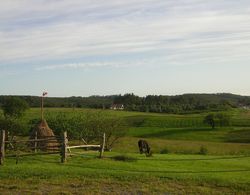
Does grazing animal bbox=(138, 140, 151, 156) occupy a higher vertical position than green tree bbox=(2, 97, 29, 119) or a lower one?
lower

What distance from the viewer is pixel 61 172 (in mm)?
20531

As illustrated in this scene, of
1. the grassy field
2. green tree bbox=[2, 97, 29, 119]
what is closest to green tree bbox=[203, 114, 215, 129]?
green tree bbox=[2, 97, 29, 119]

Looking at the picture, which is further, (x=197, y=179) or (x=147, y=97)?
(x=147, y=97)

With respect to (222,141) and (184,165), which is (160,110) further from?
(184,165)

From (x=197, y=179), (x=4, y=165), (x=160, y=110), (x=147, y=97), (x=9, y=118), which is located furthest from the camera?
(x=147, y=97)

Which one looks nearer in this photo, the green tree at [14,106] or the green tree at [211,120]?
the green tree at [14,106]

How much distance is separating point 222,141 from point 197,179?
172ft

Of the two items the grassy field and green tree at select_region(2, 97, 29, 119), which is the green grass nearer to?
the grassy field

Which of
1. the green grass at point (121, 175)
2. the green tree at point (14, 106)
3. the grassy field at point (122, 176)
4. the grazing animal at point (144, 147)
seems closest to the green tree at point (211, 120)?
the green tree at point (14, 106)

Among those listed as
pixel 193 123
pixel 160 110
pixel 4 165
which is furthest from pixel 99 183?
pixel 160 110

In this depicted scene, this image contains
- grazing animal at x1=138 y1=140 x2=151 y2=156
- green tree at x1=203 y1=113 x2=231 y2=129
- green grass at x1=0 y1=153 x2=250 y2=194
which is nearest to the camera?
green grass at x1=0 y1=153 x2=250 y2=194

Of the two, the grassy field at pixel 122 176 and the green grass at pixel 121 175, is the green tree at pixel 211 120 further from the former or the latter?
the green grass at pixel 121 175

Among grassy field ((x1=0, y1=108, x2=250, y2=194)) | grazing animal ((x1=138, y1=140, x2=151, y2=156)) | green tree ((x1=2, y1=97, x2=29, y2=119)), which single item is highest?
green tree ((x1=2, y1=97, x2=29, y2=119))

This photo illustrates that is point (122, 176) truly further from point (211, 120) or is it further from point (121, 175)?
point (211, 120)
